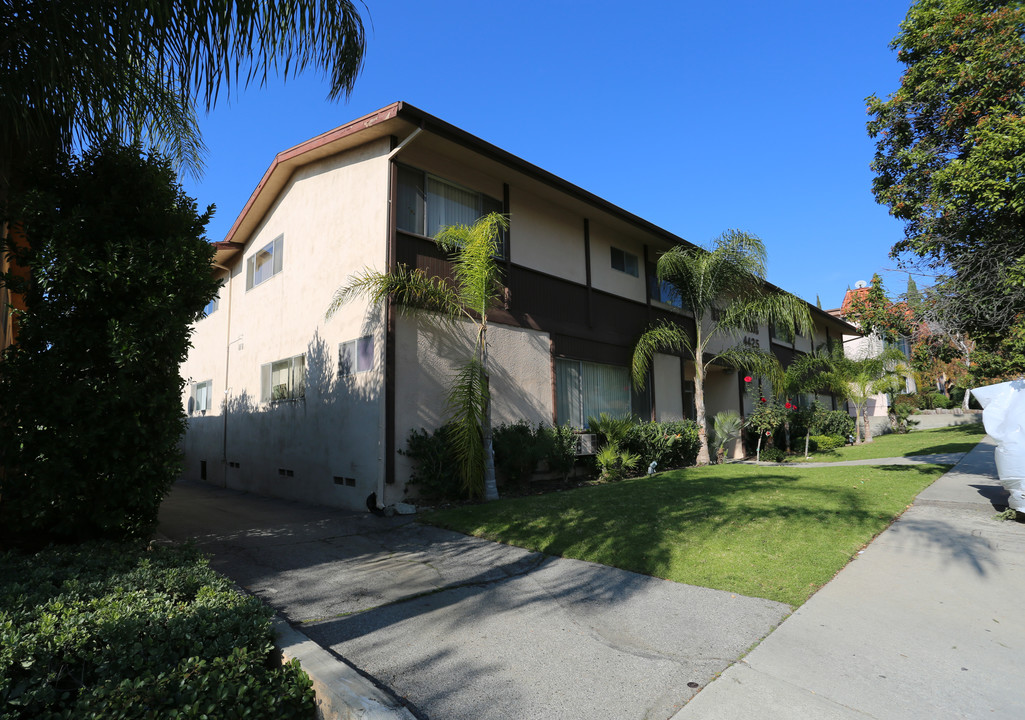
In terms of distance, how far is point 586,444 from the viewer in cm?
1188

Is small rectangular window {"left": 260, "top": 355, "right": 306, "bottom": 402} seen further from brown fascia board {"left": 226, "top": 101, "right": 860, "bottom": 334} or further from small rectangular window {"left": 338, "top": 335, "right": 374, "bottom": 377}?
brown fascia board {"left": 226, "top": 101, "right": 860, "bottom": 334}

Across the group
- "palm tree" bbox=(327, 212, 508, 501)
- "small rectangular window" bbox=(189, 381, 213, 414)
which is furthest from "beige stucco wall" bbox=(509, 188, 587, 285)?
"small rectangular window" bbox=(189, 381, 213, 414)

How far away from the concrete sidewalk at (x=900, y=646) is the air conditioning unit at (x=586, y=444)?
6.09 meters

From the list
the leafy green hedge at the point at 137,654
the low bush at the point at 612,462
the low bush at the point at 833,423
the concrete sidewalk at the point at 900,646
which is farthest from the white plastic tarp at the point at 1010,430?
the low bush at the point at 833,423

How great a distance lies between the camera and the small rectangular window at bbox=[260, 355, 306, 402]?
11766 mm

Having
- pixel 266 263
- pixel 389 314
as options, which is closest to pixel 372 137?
pixel 389 314

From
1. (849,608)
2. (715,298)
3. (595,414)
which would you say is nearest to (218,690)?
(849,608)

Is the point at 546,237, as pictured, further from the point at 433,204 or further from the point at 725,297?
the point at 725,297

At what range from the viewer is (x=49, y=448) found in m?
5.01

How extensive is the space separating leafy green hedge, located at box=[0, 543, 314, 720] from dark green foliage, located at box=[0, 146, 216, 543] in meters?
1.33

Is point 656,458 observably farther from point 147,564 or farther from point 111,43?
point 111,43

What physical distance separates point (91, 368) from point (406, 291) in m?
4.77

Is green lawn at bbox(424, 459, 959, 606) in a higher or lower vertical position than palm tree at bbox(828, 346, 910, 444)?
lower

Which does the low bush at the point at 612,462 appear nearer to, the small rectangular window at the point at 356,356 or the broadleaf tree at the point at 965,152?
the small rectangular window at the point at 356,356
